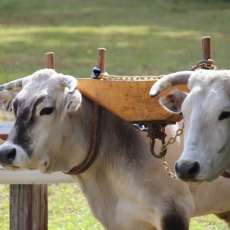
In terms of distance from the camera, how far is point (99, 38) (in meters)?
27.3

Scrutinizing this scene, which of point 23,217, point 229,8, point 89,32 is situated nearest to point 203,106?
point 23,217

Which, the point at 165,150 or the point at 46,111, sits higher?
the point at 46,111

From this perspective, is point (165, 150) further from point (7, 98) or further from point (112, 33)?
point (112, 33)

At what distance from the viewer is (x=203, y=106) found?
255 inches

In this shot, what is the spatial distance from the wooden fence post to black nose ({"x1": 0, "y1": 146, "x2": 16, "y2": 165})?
5.28 ft

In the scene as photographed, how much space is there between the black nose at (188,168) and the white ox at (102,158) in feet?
3.62

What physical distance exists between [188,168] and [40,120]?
1356mm

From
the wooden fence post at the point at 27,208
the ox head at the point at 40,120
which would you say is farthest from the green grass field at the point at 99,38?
the ox head at the point at 40,120

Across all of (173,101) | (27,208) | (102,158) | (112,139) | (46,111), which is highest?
(173,101)

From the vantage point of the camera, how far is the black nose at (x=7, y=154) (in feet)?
23.2

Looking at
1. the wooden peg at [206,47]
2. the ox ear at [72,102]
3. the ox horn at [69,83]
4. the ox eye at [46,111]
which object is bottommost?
the ox eye at [46,111]

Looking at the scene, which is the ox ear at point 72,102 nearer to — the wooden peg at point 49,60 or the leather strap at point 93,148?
the leather strap at point 93,148

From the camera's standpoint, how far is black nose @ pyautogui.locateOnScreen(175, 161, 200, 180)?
248 inches

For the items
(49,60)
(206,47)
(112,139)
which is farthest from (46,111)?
(206,47)
